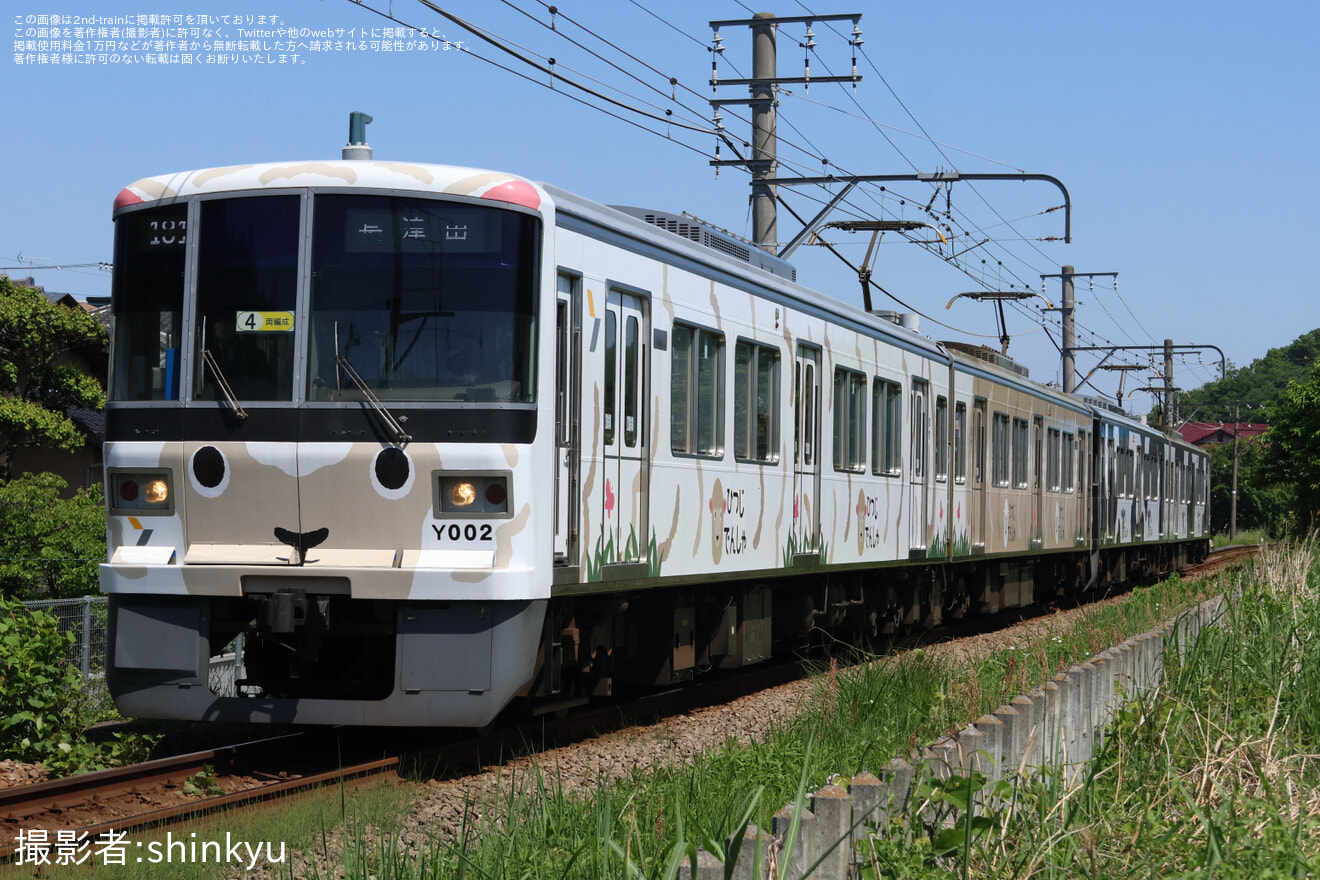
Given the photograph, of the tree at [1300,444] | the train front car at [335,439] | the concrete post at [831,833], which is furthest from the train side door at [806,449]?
the tree at [1300,444]

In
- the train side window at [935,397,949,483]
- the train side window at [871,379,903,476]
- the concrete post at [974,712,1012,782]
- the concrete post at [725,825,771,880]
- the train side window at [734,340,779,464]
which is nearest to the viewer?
the concrete post at [725,825,771,880]

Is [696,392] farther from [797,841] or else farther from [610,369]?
[797,841]

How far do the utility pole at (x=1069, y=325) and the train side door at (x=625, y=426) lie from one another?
25.4m

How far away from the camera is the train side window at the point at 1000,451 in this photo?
65.2 feet

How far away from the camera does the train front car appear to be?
25.5 ft

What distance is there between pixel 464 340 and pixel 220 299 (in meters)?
1.32

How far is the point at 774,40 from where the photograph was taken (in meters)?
18.2

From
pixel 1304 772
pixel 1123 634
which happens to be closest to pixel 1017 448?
pixel 1123 634

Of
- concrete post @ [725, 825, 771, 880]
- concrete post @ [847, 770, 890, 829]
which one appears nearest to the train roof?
concrete post @ [847, 770, 890, 829]

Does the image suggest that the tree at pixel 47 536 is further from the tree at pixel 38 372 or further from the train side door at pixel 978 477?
the train side door at pixel 978 477

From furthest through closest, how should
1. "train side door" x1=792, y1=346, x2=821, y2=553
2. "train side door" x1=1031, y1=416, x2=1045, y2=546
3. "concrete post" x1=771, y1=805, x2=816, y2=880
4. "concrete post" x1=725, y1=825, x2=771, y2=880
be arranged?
"train side door" x1=1031, y1=416, x2=1045, y2=546 → "train side door" x1=792, y1=346, x2=821, y2=553 → "concrete post" x1=771, y1=805, x2=816, y2=880 → "concrete post" x1=725, y1=825, x2=771, y2=880

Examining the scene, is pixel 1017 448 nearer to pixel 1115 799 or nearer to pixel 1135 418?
pixel 1135 418

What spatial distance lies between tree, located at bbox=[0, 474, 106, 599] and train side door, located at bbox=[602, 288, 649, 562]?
1248cm

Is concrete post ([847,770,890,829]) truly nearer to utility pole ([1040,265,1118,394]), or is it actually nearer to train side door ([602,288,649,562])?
train side door ([602,288,649,562])
